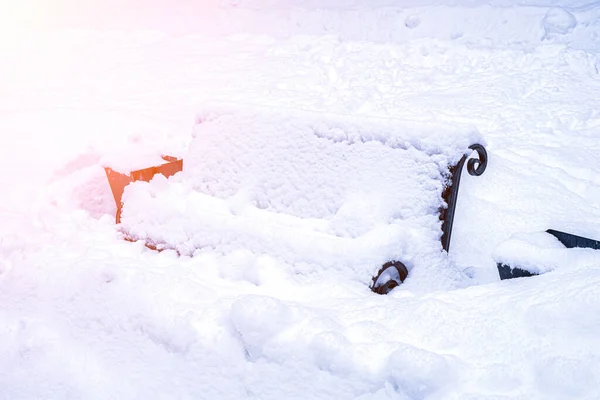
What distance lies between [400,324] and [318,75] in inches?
221

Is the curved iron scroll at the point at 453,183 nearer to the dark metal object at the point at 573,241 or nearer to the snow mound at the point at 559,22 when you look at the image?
the dark metal object at the point at 573,241

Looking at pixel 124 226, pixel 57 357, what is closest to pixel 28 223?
pixel 124 226

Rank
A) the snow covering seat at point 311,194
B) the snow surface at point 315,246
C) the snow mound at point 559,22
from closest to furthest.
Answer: the snow surface at point 315,246, the snow covering seat at point 311,194, the snow mound at point 559,22

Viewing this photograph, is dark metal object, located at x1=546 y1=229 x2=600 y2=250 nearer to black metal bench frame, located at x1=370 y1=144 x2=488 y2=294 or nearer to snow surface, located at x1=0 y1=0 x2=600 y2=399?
snow surface, located at x1=0 y1=0 x2=600 y2=399

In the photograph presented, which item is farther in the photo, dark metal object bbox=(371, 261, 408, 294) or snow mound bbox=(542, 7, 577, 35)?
snow mound bbox=(542, 7, 577, 35)

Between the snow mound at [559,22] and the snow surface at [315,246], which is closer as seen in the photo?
the snow surface at [315,246]

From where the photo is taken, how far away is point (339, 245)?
78.2 inches

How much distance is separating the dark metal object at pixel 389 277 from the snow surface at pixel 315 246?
4 cm

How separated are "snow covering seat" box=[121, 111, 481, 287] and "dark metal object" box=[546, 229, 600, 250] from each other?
44cm

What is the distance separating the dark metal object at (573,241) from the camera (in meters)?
1.82

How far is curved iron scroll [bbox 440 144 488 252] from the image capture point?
1.97m

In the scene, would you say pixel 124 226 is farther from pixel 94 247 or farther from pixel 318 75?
pixel 318 75

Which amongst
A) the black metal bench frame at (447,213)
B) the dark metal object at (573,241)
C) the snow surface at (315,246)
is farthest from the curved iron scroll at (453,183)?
the dark metal object at (573,241)

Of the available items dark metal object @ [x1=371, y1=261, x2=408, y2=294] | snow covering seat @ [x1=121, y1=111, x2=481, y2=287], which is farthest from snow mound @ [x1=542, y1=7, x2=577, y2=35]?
dark metal object @ [x1=371, y1=261, x2=408, y2=294]
